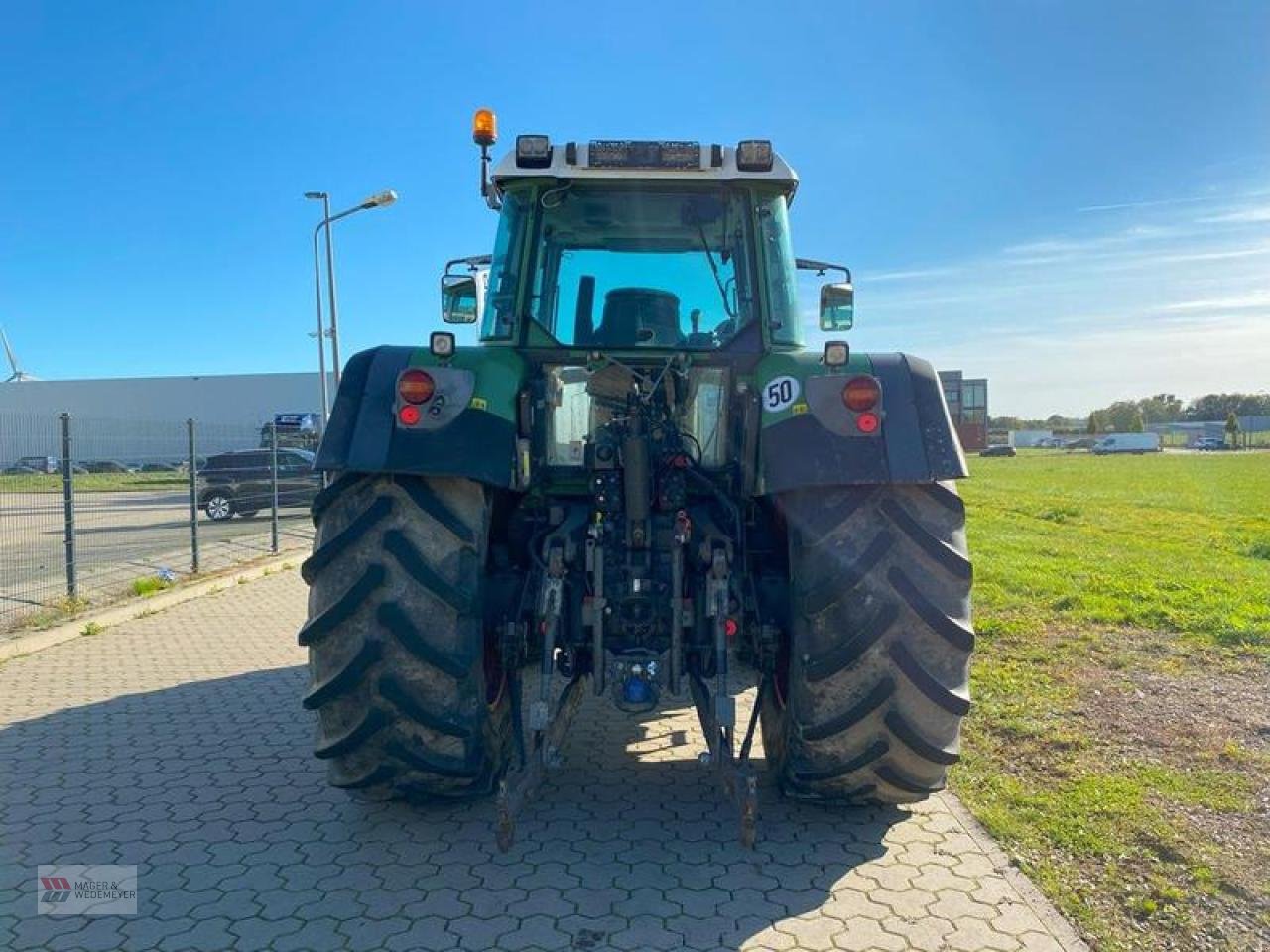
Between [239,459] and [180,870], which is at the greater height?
[239,459]

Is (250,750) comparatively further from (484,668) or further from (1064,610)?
(1064,610)

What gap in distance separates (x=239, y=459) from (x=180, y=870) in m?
14.7

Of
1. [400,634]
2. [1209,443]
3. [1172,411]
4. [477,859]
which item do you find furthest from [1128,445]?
[400,634]

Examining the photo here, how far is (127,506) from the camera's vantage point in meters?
19.5

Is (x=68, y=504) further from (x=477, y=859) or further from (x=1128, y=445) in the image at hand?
(x=1128, y=445)

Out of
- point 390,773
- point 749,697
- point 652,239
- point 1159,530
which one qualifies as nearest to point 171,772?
point 390,773

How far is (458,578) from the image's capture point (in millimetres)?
3576

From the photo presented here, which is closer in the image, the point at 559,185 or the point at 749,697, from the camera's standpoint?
the point at 559,185

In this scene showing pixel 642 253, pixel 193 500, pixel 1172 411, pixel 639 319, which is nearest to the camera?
pixel 639 319

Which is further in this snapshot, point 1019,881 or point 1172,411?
point 1172,411

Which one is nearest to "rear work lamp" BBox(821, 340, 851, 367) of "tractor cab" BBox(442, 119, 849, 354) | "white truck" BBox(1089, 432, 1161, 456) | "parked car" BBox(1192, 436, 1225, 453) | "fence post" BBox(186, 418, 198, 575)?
"tractor cab" BBox(442, 119, 849, 354)

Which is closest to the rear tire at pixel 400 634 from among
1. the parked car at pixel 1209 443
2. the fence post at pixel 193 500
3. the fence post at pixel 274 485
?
the fence post at pixel 193 500

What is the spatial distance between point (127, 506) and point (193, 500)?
8498 millimetres

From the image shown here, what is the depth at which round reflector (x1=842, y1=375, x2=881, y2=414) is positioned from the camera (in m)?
3.59
